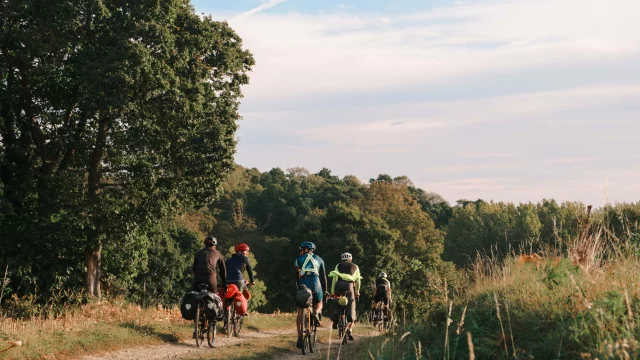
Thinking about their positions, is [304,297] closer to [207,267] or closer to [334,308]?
[207,267]

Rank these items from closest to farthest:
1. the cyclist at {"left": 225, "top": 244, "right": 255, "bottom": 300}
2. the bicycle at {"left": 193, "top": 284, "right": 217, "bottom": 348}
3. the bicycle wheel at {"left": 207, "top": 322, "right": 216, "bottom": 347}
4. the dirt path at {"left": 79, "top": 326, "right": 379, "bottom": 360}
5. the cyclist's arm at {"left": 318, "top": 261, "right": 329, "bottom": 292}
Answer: the dirt path at {"left": 79, "top": 326, "right": 379, "bottom": 360}, the bicycle at {"left": 193, "top": 284, "right": 217, "bottom": 348}, the bicycle wheel at {"left": 207, "top": 322, "right": 216, "bottom": 347}, the cyclist's arm at {"left": 318, "top": 261, "right": 329, "bottom": 292}, the cyclist at {"left": 225, "top": 244, "right": 255, "bottom": 300}

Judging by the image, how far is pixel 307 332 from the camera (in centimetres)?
1473

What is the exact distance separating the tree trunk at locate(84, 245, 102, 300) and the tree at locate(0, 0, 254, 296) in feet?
0.14

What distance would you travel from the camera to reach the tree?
24328 millimetres

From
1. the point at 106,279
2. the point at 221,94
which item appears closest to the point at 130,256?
the point at 106,279

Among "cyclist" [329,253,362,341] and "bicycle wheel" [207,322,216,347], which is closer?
"bicycle wheel" [207,322,216,347]

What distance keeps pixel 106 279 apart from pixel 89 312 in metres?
9.74

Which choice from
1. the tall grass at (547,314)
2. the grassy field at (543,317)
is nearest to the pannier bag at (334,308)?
the tall grass at (547,314)

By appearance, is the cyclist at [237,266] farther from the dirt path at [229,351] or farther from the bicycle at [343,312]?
the bicycle at [343,312]

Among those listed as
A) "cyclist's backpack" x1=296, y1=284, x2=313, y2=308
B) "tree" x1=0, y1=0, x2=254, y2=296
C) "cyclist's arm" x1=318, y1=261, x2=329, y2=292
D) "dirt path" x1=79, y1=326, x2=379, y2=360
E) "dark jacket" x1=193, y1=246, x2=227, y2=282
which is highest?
"tree" x1=0, y1=0, x2=254, y2=296

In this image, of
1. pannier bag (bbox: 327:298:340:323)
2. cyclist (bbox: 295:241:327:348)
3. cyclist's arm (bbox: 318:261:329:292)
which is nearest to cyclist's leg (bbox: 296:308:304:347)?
cyclist (bbox: 295:241:327:348)

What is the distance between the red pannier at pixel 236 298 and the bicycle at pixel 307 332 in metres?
2.48

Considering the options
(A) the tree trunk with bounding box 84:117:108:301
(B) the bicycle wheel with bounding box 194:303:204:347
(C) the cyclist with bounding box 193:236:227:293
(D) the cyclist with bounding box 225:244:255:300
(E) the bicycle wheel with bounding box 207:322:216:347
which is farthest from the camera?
(A) the tree trunk with bounding box 84:117:108:301

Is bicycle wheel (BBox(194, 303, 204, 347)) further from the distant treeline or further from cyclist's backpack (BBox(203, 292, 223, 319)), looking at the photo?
the distant treeline
